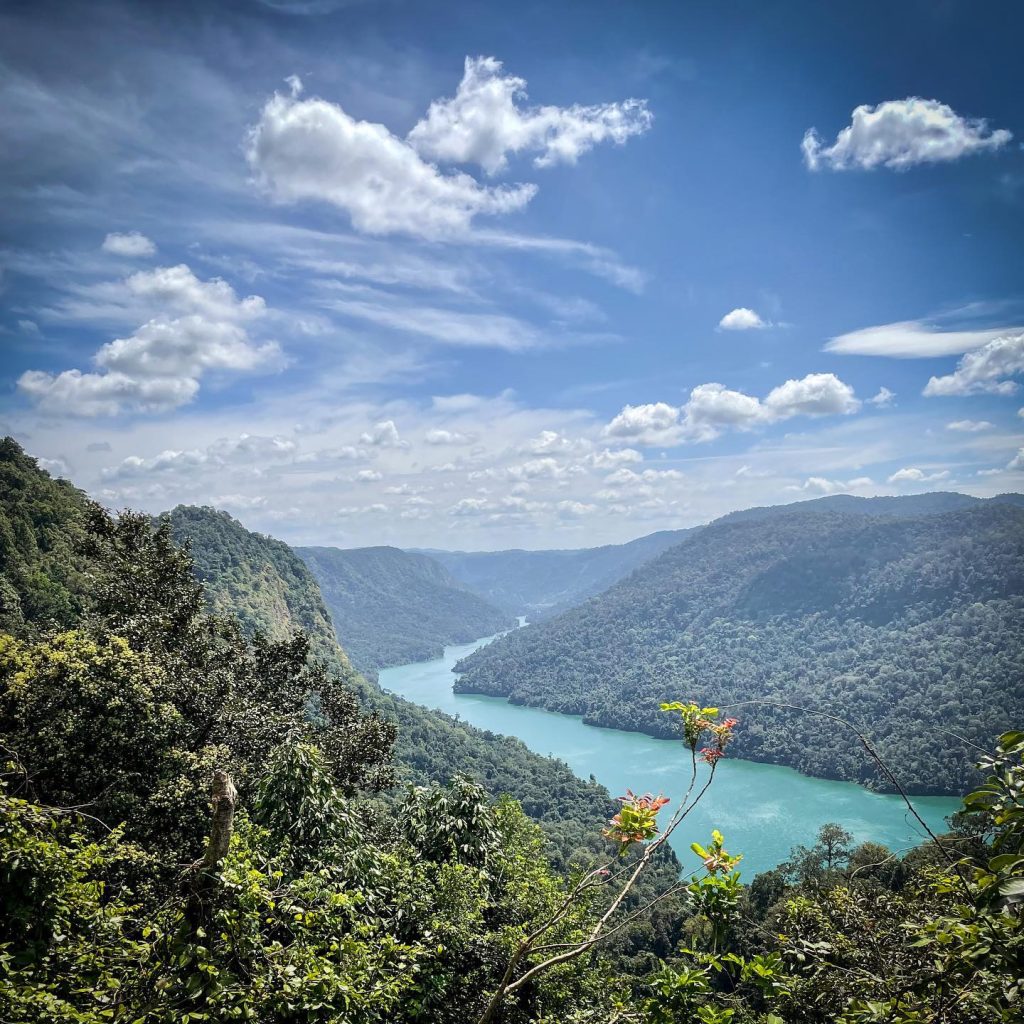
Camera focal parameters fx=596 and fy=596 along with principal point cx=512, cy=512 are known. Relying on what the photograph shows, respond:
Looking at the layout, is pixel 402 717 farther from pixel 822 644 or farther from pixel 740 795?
pixel 822 644

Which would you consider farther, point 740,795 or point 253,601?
point 253,601

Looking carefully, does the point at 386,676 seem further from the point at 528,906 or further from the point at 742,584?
the point at 528,906

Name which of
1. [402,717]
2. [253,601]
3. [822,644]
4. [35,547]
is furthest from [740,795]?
[822,644]

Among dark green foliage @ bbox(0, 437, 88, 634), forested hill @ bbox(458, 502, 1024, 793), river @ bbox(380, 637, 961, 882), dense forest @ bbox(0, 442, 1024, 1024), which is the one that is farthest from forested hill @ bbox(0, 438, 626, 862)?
forested hill @ bbox(458, 502, 1024, 793)

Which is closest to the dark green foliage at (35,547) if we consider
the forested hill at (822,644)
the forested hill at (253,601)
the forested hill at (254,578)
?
the forested hill at (253,601)

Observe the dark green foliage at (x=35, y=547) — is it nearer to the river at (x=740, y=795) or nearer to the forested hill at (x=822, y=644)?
the river at (x=740, y=795)

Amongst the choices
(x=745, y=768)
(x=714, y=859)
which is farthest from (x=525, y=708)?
(x=714, y=859)
